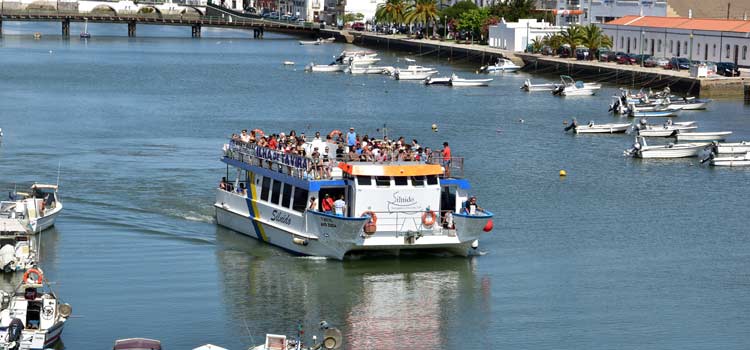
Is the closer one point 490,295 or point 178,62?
point 490,295

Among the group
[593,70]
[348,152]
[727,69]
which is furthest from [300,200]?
[593,70]

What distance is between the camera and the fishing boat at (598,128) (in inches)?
3022

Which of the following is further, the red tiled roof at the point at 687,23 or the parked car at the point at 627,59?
the parked car at the point at 627,59

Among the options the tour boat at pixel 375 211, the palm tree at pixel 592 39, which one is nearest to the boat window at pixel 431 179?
the tour boat at pixel 375 211

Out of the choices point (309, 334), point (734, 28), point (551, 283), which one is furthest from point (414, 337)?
point (734, 28)

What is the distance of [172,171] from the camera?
58.2 metres

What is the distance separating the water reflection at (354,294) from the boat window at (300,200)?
1.50 metres

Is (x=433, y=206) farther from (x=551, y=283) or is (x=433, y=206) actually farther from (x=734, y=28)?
(x=734, y=28)

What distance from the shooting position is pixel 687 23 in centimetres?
12150

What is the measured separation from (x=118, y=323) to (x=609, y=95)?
73.0m

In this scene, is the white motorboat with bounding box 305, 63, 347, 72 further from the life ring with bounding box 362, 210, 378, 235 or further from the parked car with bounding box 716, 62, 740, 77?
the life ring with bounding box 362, 210, 378, 235

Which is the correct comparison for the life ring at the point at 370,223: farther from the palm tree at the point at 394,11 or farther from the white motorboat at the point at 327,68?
the palm tree at the point at 394,11

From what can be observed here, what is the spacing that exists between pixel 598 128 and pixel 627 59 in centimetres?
4373

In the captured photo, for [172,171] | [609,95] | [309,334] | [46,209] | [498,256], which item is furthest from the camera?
[609,95]
